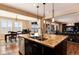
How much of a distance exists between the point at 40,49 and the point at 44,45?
4.4 inches

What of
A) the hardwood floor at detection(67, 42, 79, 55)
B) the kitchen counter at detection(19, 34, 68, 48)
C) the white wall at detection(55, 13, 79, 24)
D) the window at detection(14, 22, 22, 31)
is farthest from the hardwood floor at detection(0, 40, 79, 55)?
the white wall at detection(55, 13, 79, 24)

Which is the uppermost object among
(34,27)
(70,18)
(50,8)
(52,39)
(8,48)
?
(50,8)

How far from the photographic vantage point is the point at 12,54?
1938mm

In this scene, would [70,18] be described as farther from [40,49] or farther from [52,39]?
[40,49]

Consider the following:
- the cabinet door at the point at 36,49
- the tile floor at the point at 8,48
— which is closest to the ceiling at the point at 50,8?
the cabinet door at the point at 36,49

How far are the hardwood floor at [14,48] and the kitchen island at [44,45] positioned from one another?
84 millimetres

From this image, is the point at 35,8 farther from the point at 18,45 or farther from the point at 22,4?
the point at 18,45

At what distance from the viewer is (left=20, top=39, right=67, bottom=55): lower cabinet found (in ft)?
6.00

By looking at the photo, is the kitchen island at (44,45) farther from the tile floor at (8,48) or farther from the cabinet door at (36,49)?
the tile floor at (8,48)

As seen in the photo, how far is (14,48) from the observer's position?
6.51ft

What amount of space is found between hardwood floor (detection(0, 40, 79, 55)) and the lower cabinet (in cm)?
9

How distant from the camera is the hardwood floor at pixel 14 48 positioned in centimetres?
183

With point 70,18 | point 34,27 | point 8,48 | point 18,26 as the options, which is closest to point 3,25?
point 18,26

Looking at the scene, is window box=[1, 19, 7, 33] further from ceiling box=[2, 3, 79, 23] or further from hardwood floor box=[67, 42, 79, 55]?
hardwood floor box=[67, 42, 79, 55]
